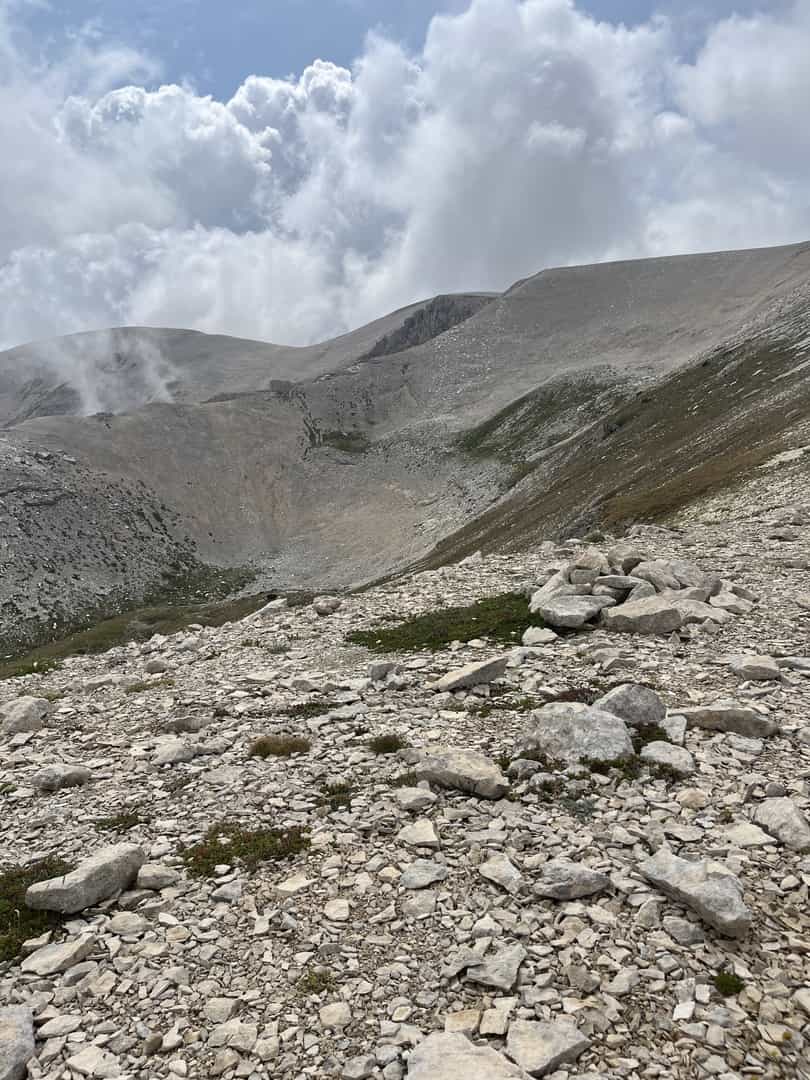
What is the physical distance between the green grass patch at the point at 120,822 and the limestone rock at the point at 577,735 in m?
5.95

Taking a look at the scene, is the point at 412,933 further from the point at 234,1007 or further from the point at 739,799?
the point at 739,799

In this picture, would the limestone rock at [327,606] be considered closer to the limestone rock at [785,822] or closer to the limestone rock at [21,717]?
the limestone rock at [21,717]

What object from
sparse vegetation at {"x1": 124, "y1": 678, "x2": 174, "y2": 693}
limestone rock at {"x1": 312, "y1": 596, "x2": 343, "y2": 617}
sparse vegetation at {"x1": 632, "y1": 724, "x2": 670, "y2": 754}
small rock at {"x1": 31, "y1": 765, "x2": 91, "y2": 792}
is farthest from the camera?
limestone rock at {"x1": 312, "y1": 596, "x2": 343, "y2": 617}

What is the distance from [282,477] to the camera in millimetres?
153750

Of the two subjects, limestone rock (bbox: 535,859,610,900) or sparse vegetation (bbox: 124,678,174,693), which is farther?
sparse vegetation (bbox: 124,678,174,693)

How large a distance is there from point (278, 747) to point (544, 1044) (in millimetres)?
7107

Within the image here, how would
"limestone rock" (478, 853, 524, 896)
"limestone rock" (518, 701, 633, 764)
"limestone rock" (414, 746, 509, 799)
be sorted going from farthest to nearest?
"limestone rock" (518, 701, 633, 764) < "limestone rock" (414, 746, 509, 799) < "limestone rock" (478, 853, 524, 896)

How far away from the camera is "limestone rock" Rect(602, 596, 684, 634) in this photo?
633 inches

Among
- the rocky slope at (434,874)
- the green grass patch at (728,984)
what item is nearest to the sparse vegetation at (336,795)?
the rocky slope at (434,874)

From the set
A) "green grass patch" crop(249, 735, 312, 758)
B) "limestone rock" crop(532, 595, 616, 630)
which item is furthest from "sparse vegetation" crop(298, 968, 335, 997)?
"limestone rock" crop(532, 595, 616, 630)

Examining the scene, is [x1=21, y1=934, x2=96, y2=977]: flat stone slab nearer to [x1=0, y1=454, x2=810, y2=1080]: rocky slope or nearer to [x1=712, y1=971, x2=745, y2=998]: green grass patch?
[x1=0, y1=454, x2=810, y2=1080]: rocky slope

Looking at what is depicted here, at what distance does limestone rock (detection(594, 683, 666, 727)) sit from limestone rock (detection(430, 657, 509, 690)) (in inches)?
118

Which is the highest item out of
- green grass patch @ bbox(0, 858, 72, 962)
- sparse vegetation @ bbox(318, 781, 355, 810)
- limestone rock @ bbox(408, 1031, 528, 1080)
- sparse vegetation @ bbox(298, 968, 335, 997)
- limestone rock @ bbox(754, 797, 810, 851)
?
green grass patch @ bbox(0, 858, 72, 962)

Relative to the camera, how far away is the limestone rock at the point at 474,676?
13.9m
